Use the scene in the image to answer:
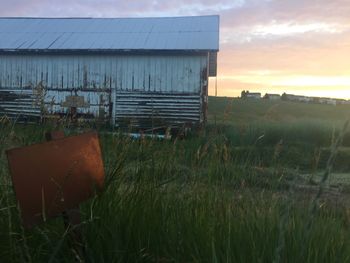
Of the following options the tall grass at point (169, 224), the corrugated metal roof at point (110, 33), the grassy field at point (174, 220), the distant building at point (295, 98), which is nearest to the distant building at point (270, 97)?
the distant building at point (295, 98)

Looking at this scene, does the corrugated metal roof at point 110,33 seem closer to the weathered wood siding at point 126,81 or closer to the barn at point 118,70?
the barn at point 118,70

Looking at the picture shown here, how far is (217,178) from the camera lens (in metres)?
4.24

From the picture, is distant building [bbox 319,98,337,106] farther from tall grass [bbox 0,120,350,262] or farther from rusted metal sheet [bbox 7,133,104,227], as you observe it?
rusted metal sheet [bbox 7,133,104,227]

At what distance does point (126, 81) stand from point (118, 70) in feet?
1.69

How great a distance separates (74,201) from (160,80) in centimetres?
1670

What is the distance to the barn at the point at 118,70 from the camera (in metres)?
19.5

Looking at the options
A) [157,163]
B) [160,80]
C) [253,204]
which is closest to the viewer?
[253,204]

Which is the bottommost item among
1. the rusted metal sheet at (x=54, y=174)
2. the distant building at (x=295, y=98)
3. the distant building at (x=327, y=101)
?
the rusted metal sheet at (x=54, y=174)

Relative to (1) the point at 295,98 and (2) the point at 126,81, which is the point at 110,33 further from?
(1) the point at 295,98

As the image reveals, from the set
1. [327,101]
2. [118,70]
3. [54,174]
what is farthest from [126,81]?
[327,101]

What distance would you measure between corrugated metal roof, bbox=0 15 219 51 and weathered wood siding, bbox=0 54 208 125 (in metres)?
0.44

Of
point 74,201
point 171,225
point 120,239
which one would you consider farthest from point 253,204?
point 74,201

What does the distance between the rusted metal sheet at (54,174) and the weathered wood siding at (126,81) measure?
15769mm

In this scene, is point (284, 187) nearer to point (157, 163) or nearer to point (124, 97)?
point (157, 163)
